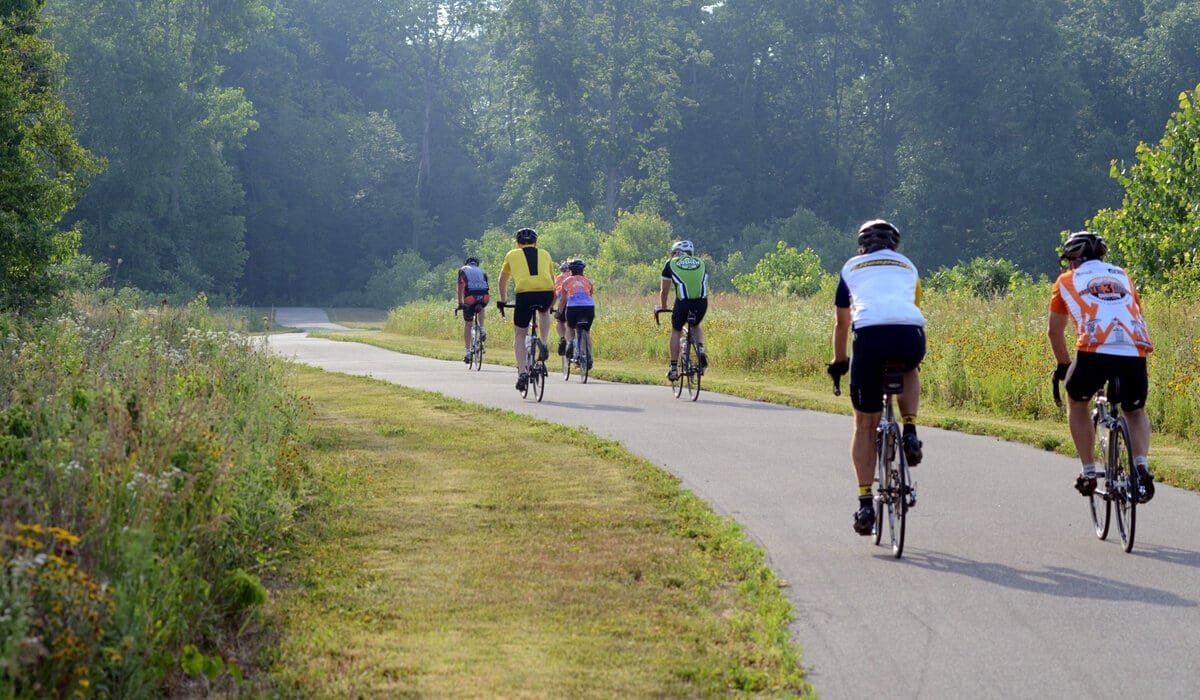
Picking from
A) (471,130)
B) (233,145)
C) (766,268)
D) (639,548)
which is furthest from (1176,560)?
(471,130)

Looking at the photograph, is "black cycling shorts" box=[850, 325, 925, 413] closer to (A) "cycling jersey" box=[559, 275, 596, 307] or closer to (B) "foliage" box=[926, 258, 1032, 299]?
(A) "cycling jersey" box=[559, 275, 596, 307]

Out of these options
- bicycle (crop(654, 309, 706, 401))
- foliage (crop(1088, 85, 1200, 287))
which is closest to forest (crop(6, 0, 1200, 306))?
foliage (crop(1088, 85, 1200, 287))

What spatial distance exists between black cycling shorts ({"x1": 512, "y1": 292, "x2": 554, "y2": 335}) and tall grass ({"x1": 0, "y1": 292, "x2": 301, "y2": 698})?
8.98 meters

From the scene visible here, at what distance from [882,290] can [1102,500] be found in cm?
217

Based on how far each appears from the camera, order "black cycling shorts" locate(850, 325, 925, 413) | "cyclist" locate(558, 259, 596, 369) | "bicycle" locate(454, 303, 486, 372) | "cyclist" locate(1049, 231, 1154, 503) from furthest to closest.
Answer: "bicycle" locate(454, 303, 486, 372) < "cyclist" locate(558, 259, 596, 369) < "cyclist" locate(1049, 231, 1154, 503) < "black cycling shorts" locate(850, 325, 925, 413)

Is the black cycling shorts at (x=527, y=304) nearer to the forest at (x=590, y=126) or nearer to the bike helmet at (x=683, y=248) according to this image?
the bike helmet at (x=683, y=248)

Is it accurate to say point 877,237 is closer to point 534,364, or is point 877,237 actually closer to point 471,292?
point 534,364

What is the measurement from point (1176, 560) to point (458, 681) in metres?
4.76

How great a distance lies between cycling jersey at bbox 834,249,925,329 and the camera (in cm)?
862

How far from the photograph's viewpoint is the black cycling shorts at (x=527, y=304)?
65.0ft

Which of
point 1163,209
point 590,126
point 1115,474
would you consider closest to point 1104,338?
point 1115,474

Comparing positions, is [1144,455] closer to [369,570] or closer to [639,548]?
[639,548]

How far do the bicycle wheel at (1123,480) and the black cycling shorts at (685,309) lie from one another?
35.0ft

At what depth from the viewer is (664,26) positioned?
8394 cm
